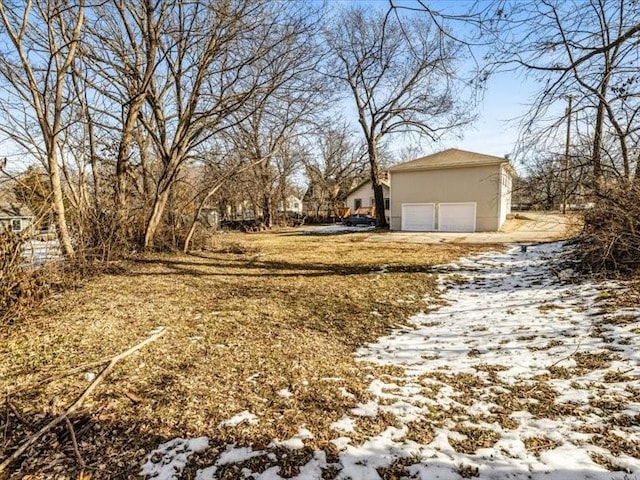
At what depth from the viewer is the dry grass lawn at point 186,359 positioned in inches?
90.9

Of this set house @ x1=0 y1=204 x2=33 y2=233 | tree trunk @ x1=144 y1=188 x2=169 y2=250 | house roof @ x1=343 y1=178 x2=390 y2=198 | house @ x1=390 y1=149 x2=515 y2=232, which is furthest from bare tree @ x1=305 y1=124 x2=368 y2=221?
house @ x1=0 y1=204 x2=33 y2=233

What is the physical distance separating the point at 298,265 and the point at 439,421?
6.34 metres

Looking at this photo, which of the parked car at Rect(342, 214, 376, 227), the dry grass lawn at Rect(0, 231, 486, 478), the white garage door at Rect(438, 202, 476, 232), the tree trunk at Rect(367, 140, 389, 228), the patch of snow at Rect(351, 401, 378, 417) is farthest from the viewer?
the parked car at Rect(342, 214, 376, 227)

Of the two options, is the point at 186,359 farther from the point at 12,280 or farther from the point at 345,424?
the point at 12,280

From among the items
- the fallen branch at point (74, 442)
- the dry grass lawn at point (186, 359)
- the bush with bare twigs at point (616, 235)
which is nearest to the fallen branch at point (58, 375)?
the dry grass lawn at point (186, 359)

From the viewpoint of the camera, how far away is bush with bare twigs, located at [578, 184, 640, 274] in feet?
18.3

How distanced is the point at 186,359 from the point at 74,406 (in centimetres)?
99

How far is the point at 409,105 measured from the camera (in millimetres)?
19578

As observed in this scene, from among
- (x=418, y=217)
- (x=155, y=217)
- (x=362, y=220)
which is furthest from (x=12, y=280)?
(x=362, y=220)

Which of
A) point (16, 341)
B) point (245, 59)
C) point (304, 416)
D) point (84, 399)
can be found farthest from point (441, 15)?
point (245, 59)

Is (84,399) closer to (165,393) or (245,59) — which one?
(165,393)

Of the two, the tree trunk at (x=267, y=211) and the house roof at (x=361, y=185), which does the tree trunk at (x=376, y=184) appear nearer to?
the tree trunk at (x=267, y=211)

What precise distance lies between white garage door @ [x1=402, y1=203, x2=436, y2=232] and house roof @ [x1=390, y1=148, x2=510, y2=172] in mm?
1953

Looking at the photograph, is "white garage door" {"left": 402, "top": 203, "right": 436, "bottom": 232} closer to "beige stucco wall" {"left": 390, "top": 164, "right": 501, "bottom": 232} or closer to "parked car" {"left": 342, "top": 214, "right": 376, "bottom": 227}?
"beige stucco wall" {"left": 390, "top": 164, "right": 501, "bottom": 232}
